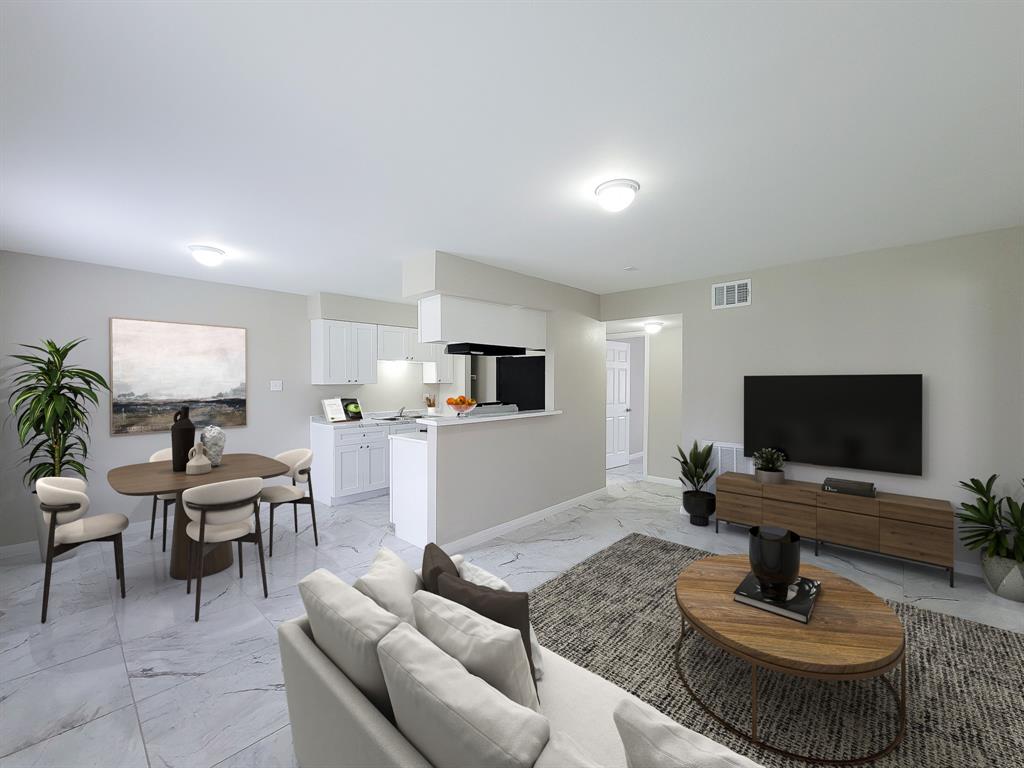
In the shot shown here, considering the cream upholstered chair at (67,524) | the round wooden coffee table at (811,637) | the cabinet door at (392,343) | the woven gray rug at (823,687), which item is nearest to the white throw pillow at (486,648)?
the round wooden coffee table at (811,637)

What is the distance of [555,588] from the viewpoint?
3139mm

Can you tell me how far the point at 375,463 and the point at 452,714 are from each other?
4.92 meters

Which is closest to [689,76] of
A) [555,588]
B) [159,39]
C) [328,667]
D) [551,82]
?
[551,82]

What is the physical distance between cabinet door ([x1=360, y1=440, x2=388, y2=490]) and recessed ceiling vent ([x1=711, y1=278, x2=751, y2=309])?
4271mm

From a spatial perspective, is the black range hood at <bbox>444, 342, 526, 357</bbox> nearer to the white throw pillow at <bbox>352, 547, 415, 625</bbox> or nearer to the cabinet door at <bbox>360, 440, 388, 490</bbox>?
the cabinet door at <bbox>360, 440, 388, 490</bbox>

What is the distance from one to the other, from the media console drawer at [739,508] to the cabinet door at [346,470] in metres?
4.05

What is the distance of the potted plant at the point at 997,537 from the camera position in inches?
117

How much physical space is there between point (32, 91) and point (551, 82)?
1.94 m

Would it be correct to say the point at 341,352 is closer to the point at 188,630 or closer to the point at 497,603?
the point at 188,630

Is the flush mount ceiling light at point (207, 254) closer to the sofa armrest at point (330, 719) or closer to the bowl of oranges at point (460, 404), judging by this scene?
the bowl of oranges at point (460, 404)

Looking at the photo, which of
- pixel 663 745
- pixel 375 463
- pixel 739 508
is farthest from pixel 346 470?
pixel 663 745

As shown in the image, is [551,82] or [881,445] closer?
[551,82]

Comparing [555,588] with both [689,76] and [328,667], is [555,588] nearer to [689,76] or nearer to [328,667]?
[328,667]

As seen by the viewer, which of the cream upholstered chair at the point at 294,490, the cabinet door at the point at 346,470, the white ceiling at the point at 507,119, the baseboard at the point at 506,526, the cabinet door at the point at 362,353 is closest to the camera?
the white ceiling at the point at 507,119
